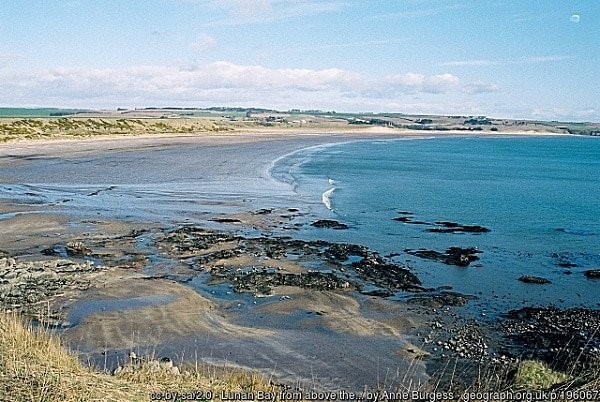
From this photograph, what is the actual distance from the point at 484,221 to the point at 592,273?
32.8 ft

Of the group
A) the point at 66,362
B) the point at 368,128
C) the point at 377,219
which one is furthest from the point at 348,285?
the point at 368,128

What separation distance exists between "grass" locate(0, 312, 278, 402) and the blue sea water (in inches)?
325

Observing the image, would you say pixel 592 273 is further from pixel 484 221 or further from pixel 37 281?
pixel 37 281

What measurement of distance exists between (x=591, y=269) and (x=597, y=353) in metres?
8.26

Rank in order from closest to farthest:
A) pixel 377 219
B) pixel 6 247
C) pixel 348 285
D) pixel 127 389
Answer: pixel 127 389 < pixel 348 285 < pixel 6 247 < pixel 377 219

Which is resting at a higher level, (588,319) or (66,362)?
(66,362)

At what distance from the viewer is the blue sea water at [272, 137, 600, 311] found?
54.7 ft

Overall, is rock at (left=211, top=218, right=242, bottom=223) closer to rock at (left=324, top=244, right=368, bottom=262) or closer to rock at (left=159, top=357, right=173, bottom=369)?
rock at (left=324, top=244, right=368, bottom=262)

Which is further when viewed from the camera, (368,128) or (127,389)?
(368,128)

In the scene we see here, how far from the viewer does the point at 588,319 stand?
1359 cm

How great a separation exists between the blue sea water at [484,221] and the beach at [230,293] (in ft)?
4.22

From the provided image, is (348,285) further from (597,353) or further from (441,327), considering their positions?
(597,353)

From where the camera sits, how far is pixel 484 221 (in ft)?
91.9

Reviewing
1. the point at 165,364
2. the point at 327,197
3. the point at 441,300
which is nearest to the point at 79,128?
the point at 327,197
